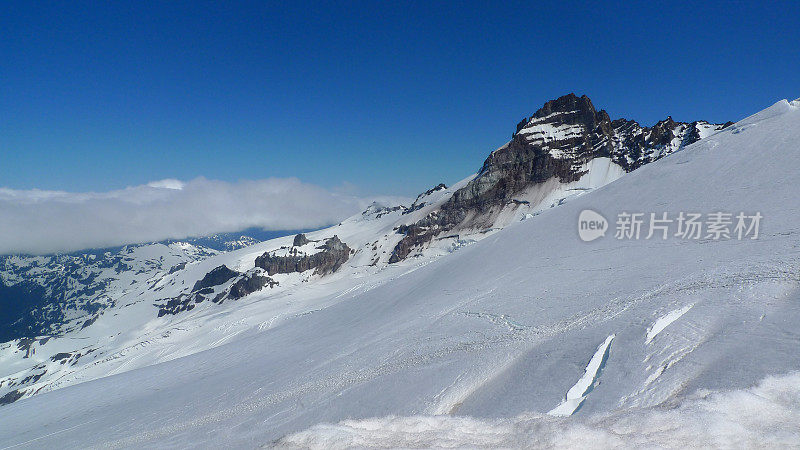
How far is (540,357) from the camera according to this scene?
34.3 feet

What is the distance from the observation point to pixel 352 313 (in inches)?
1128

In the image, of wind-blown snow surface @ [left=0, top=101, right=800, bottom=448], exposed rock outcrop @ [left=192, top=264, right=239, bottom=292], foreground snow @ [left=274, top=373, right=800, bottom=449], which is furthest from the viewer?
exposed rock outcrop @ [left=192, top=264, right=239, bottom=292]

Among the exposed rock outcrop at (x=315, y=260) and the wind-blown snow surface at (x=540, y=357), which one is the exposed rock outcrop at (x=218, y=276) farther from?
the wind-blown snow surface at (x=540, y=357)

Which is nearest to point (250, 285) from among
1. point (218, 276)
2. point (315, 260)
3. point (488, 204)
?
point (315, 260)

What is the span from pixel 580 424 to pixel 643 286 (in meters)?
12.3

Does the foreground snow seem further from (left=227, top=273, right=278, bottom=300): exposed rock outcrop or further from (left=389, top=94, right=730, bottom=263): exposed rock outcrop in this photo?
(left=227, top=273, right=278, bottom=300): exposed rock outcrop

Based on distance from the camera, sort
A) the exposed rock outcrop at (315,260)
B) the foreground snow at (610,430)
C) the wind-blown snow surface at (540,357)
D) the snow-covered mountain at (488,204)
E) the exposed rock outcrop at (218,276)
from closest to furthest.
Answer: the foreground snow at (610,430) < the wind-blown snow surface at (540,357) < the snow-covered mountain at (488,204) < the exposed rock outcrop at (315,260) < the exposed rock outcrop at (218,276)

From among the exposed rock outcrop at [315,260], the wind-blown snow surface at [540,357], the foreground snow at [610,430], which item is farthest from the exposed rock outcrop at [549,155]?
the foreground snow at [610,430]

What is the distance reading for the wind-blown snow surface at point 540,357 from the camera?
179 inches

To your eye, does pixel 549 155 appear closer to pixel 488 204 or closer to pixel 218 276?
pixel 488 204

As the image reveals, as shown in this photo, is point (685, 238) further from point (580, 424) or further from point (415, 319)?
point (580, 424)

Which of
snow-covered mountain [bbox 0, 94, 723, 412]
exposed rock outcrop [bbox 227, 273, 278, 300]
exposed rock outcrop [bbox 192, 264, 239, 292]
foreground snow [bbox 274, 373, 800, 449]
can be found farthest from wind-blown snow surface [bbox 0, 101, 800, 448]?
exposed rock outcrop [bbox 192, 264, 239, 292]

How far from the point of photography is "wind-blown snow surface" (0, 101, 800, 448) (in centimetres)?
455

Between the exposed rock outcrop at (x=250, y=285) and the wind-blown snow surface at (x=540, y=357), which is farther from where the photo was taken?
the exposed rock outcrop at (x=250, y=285)
